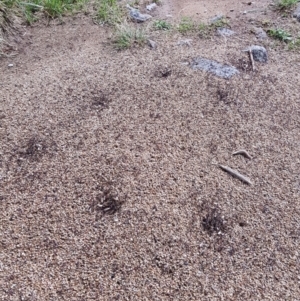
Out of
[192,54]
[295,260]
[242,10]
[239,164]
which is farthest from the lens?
[242,10]

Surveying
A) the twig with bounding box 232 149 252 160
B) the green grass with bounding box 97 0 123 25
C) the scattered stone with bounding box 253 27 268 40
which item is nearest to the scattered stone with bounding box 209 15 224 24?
the scattered stone with bounding box 253 27 268 40

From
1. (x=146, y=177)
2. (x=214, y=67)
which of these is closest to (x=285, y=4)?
(x=214, y=67)

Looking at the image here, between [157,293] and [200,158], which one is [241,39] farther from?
[157,293]

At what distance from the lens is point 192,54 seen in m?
2.65

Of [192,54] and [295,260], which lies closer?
[295,260]

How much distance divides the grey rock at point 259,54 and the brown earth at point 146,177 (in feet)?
0.19

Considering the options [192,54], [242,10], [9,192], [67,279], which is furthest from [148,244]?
[242,10]

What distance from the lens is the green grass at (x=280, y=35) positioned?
2.84 metres

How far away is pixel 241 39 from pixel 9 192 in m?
2.06

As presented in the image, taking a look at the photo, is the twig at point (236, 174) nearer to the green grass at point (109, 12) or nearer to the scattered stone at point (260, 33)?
the scattered stone at point (260, 33)

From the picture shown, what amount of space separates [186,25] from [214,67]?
0.68 metres

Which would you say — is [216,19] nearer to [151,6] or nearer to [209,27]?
[209,27]

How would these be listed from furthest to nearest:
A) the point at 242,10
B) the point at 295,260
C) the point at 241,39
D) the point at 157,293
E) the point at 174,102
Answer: the point at 242,10 → the point at 241,39 → the point at 174,102 → the point at 295,260 → the point at 157,293

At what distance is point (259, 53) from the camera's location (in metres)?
2.64
